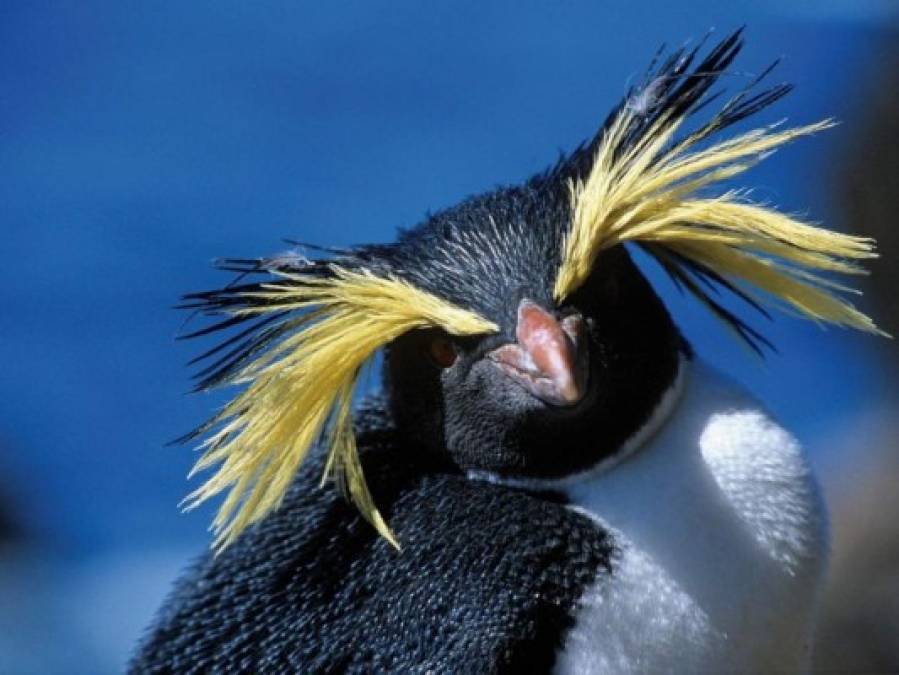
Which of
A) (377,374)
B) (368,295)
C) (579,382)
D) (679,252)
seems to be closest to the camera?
(579,382)

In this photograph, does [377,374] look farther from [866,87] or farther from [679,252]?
[866,87]

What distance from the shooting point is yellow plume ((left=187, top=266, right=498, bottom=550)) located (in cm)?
152

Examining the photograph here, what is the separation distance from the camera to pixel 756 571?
151 centimetres

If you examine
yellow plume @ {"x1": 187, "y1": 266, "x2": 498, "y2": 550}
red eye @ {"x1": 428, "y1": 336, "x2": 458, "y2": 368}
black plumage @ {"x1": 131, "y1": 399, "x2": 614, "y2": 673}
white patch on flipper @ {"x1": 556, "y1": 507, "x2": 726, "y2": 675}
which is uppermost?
yellow plume @ {"x1": 187, "y1": 266, "x2": 498, "y2": 550}

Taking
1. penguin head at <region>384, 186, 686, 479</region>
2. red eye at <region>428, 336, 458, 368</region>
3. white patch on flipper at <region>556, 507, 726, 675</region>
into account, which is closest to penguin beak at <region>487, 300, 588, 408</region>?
penguin head at <region>384, 186, 686, 479</region>

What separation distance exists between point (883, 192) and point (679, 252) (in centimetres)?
246

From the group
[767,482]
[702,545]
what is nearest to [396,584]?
[702,545]

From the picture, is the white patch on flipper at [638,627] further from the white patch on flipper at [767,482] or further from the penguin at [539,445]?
the white patch on flipper at [767,482]

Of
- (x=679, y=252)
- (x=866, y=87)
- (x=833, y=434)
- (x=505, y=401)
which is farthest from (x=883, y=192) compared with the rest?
(x=505, y=401)

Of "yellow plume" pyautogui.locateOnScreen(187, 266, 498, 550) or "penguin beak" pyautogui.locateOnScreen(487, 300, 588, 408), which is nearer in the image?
"penguin beak" pyautogui.locateOnScreen(487, 300, 588, 408)

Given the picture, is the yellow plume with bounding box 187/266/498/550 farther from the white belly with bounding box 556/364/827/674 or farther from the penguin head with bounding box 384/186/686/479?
the white belly with bounding box 556/364/827/674

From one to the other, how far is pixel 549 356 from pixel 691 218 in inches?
11.4

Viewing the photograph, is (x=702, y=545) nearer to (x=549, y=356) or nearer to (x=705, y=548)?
(x=705, y=548)

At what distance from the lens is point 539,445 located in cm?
158
